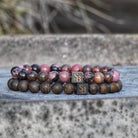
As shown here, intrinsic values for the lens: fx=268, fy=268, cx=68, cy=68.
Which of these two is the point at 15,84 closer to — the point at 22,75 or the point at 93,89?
the point at 22,75

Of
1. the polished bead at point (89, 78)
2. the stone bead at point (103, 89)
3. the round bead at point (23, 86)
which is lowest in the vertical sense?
the stone bead at point (103, 89)

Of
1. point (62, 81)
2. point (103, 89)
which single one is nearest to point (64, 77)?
point (62, 81)

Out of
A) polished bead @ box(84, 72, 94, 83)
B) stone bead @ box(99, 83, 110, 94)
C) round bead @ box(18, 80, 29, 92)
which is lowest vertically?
stone bead @ box(99, 83, 110, 94)

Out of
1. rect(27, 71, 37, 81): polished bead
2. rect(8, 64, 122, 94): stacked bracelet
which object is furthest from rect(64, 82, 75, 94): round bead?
rect(27, 71, 37, 81): polished bead

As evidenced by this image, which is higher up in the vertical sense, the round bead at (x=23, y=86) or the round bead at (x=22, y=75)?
→ the round bead at (x=22, y=75)

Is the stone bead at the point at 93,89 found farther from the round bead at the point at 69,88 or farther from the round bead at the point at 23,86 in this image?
the round bead at the point at 23,86

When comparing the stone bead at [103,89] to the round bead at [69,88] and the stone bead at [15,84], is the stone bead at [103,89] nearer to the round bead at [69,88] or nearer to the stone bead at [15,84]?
the round bead at [69,88]

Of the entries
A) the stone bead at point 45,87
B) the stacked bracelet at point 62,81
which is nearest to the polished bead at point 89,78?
the stacked bracelet at point 62,81

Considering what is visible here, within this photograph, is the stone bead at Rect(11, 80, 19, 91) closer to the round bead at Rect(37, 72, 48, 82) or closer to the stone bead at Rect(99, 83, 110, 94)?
the round bead at Rect(37, 72, 48, 82)

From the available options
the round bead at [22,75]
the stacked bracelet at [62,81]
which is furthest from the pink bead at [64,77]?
the round bead at [22,75]

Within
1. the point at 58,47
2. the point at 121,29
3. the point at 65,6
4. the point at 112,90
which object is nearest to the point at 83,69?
the point at 112,90

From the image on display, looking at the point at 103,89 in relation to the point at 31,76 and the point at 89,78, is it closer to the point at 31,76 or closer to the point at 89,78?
the point at 89,78

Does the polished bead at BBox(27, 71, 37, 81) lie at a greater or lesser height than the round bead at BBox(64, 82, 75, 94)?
greater
